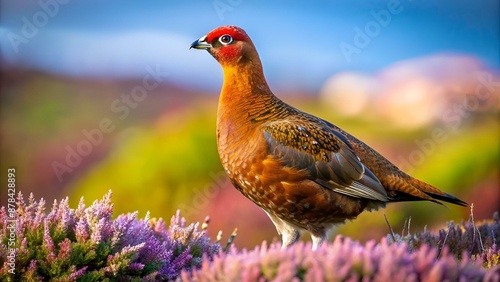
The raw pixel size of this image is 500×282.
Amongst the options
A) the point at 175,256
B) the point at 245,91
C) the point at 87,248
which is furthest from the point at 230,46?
the point at 87,248

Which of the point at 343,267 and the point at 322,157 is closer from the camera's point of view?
the point at 343,267

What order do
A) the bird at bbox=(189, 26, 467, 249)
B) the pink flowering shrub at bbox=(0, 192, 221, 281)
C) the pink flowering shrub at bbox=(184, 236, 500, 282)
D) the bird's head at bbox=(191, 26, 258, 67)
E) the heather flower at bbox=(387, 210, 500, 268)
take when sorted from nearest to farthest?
the pink flowering shrub at bbox=(184, 236, 500, 282) → the pink flowering shrub at bbox=(0, 192, 221, 281) → the bird at bbox=(189, 26, 467, 249) → the heather flower at bbox=(387, 210, 500, 268) → the bird's head at bbox=(191, 26, 258, 67)

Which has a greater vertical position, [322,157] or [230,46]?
[230,46]

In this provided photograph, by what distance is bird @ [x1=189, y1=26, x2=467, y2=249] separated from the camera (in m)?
3.94

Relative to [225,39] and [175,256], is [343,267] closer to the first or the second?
[175,256]

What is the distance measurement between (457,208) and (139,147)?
4.05m

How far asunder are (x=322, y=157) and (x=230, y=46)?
3.10ft

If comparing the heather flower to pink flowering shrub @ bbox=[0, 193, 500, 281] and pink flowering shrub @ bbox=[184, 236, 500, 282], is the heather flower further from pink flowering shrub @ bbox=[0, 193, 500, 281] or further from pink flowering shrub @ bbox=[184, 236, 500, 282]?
pink flowering shrub @ bbox=[184, 236, 500, 282]

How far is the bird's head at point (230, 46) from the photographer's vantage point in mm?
4273

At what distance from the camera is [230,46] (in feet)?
14.0

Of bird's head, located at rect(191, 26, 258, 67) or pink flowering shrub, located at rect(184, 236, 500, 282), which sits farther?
bird's head, located at rect(191, 26, 258, 67)

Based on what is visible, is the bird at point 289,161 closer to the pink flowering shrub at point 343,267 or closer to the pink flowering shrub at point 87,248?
the pink flowering shrub at point 87,248

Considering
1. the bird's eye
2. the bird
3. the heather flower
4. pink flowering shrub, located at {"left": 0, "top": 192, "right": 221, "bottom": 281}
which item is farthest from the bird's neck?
the heather flower

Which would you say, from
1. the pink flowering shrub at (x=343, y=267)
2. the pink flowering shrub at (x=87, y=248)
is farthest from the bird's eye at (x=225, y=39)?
the pink flowering shrub at (x=343, y=267)
